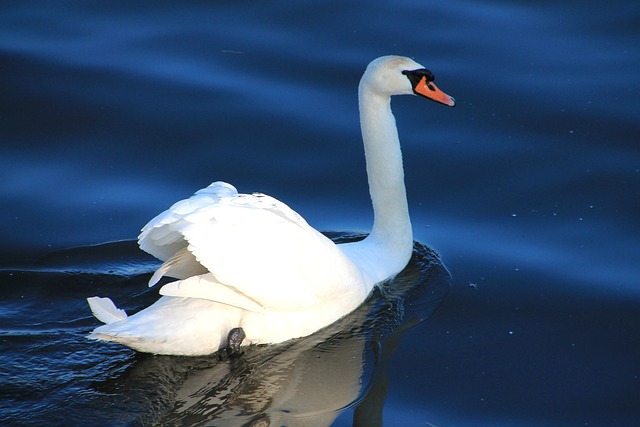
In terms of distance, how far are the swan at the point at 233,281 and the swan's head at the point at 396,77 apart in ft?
4.18

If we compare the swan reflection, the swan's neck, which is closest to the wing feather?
the swan reflection

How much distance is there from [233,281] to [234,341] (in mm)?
416

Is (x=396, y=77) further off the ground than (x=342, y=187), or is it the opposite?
(x=396, y=77)

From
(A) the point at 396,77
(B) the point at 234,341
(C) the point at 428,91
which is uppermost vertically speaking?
(A) the point at 396,77

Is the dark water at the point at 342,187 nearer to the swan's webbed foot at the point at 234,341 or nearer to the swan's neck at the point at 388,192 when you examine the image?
the swan's webbed foot at the point at 234,341


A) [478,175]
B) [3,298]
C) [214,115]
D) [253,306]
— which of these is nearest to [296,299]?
[253,306]

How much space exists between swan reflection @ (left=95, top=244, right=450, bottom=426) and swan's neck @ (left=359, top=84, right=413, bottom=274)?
0.64m

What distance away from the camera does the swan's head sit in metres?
8.30

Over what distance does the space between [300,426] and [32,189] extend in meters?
3.95

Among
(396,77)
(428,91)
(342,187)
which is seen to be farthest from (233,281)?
(342,187)

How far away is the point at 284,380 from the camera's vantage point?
282 inches

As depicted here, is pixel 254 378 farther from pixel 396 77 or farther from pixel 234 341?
pixel 396 77

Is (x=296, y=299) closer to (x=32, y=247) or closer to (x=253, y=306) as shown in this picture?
(x=253, y=306)

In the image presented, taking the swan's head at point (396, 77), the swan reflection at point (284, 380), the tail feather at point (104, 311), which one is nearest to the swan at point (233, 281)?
the tail feather at point (104, 311)
